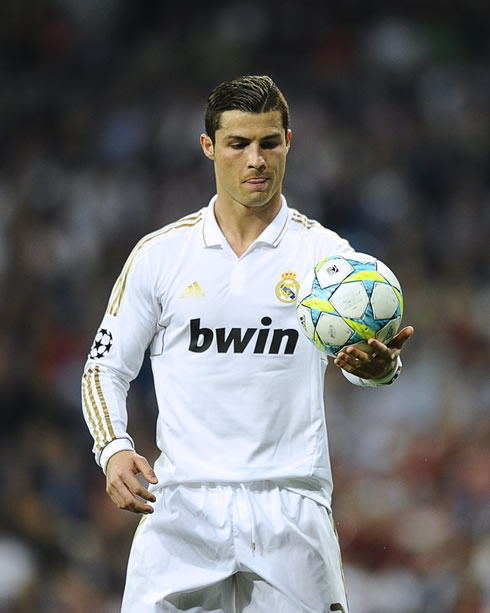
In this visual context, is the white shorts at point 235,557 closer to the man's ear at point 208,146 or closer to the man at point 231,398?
the man at point 231,398

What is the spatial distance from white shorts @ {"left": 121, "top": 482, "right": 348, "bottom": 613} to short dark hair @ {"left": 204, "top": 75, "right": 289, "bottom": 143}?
1.26m

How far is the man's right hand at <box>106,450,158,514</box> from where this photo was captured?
3.68 meters

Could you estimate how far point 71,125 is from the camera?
1142 centimetres

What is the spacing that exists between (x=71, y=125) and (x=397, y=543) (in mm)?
5719

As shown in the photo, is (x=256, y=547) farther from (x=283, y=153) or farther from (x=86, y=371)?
(x=283, y=153)

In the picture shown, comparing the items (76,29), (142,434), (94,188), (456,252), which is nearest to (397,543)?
(142,434)

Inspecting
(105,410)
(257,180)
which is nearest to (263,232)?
(257,180)

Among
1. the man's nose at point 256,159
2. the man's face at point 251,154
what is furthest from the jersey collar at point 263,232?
the man's nose at point 256,159

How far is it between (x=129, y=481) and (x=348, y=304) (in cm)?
89

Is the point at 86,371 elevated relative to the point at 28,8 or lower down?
lower down

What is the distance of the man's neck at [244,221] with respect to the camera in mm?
4160

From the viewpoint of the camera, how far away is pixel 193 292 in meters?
4.05

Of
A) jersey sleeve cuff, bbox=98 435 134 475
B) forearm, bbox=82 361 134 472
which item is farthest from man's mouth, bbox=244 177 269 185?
jersey sleeve cuff, bbox=98 435 134 475

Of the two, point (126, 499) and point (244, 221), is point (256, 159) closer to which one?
point (244, 221)
